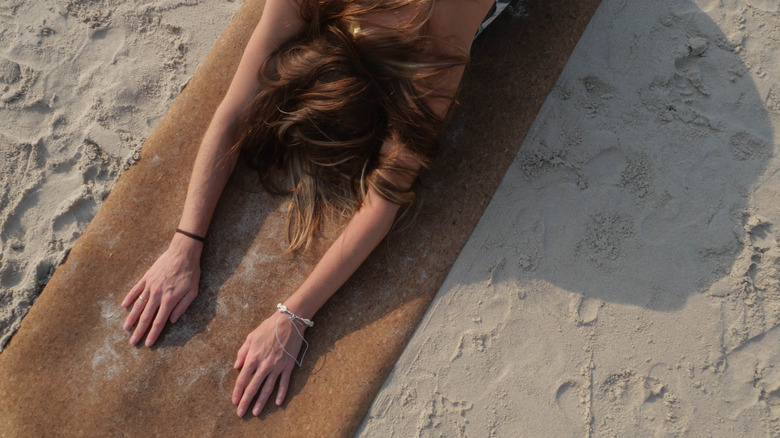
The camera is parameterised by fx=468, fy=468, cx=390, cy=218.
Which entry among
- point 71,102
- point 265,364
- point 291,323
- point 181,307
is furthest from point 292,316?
point 71,102

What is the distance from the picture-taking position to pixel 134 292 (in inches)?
66.8

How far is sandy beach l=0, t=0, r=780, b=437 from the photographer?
5.34 ft

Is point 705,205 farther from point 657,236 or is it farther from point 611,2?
point 611,2

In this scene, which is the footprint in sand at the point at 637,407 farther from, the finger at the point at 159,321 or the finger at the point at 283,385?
the finger at the point at 159,321

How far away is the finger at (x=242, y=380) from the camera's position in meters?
1.63

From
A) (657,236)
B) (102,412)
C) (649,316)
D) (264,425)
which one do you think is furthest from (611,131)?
(102,412)

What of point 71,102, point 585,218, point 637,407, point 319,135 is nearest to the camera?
point 319,135

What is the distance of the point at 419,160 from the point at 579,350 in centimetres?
88

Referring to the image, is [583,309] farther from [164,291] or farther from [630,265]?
[164,291]

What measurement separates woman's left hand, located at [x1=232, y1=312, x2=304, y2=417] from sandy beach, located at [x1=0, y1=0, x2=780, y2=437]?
1.14 feet

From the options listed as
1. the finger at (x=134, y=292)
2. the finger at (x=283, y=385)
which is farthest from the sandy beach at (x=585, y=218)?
the finger at (x=134, y=292)

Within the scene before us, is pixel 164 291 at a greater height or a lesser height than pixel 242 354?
greater

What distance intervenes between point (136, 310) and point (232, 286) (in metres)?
0.34

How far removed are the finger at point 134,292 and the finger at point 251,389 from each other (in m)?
0.53
